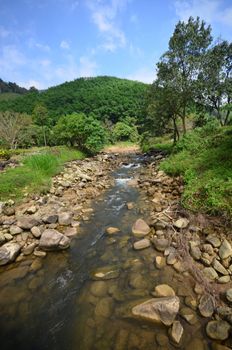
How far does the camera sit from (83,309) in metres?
4.27

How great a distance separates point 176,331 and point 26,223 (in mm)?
5421

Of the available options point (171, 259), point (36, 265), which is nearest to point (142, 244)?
point (171, 259)

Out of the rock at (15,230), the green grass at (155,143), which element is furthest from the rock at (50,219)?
the green grass at (155,143)

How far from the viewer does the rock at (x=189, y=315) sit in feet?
12.6

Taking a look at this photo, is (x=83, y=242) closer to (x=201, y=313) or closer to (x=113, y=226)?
(x=113, y=226)

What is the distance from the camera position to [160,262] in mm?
5418

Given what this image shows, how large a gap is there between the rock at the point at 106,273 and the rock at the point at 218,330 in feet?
7.09

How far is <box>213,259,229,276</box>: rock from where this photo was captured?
4.72 meters

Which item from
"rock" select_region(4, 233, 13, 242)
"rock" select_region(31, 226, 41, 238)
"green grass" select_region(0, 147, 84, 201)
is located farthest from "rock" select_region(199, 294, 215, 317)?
"green grass" select_region(0, 147, 84, 201)

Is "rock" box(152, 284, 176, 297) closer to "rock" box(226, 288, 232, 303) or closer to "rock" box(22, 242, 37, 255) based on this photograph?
"rock" box(226, 288, 232, 303)

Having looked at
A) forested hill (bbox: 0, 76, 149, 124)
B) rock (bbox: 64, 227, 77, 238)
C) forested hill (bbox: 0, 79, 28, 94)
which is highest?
forested hill (bbox: 0, 79, 28, 94)

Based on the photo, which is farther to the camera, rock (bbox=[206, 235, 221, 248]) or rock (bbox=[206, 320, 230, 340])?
rock (bbox=[206, 235, 221, 248])

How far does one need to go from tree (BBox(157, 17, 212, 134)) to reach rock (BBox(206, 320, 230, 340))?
17.5m

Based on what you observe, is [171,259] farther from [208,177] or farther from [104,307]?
[208,177]
